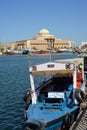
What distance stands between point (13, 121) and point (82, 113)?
17.7 feet

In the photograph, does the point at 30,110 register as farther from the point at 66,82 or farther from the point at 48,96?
the point at 66,82

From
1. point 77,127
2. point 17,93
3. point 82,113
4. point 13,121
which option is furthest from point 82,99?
point 17,93

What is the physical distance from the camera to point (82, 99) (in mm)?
18641

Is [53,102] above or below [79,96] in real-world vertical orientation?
below

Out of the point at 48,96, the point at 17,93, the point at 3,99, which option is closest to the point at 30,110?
the point at 48,96

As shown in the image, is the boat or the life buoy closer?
the boat

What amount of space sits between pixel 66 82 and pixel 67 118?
516cm

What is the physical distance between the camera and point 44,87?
2169cm

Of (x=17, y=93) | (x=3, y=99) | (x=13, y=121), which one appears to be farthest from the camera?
(x=17, y=93)

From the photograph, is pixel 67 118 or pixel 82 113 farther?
pixel 82 113

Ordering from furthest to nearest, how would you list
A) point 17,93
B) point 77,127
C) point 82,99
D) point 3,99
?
point 17,93 → point 3,99 → point 82,99 → point 77,127

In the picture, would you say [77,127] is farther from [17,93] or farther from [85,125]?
[17,93]

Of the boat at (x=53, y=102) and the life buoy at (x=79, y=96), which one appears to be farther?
the life buoy at (x=79, y=96)

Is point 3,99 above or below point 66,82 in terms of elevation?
below
